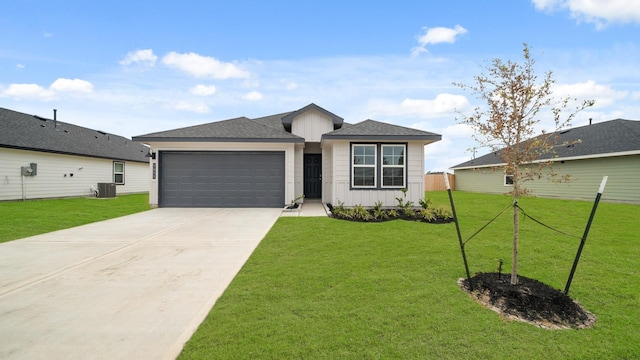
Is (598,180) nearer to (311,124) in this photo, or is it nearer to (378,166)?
(378,166)

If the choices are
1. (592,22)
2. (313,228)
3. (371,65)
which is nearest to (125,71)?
(371,65)

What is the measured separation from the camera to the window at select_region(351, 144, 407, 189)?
1032 centimetres

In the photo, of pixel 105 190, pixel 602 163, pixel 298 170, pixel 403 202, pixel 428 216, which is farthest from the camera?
pixel 105 190

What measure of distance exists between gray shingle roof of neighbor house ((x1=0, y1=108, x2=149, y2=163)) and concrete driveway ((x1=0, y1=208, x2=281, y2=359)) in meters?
12.0

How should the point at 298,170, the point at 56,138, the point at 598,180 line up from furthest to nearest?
the point at 56,138, the point at 598,180, the point at 298,170

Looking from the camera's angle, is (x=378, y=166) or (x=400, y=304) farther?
(x=378, y=166)

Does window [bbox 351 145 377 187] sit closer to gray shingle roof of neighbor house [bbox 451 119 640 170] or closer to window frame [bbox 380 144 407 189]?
window frame [bbox 380 144 407 189]

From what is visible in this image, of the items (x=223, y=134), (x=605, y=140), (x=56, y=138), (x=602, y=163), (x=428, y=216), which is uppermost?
(x=56, y=138)

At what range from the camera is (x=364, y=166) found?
1033 centimetres

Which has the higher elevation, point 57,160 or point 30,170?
point 57,160

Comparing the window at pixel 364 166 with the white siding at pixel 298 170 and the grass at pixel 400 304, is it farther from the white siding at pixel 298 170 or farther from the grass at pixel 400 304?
the grass at pixel 400 304

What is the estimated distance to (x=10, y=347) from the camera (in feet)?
7.63

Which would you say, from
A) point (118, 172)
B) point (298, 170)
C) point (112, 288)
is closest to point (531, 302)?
point (112, 288)

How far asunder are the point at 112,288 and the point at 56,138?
61.0ft
